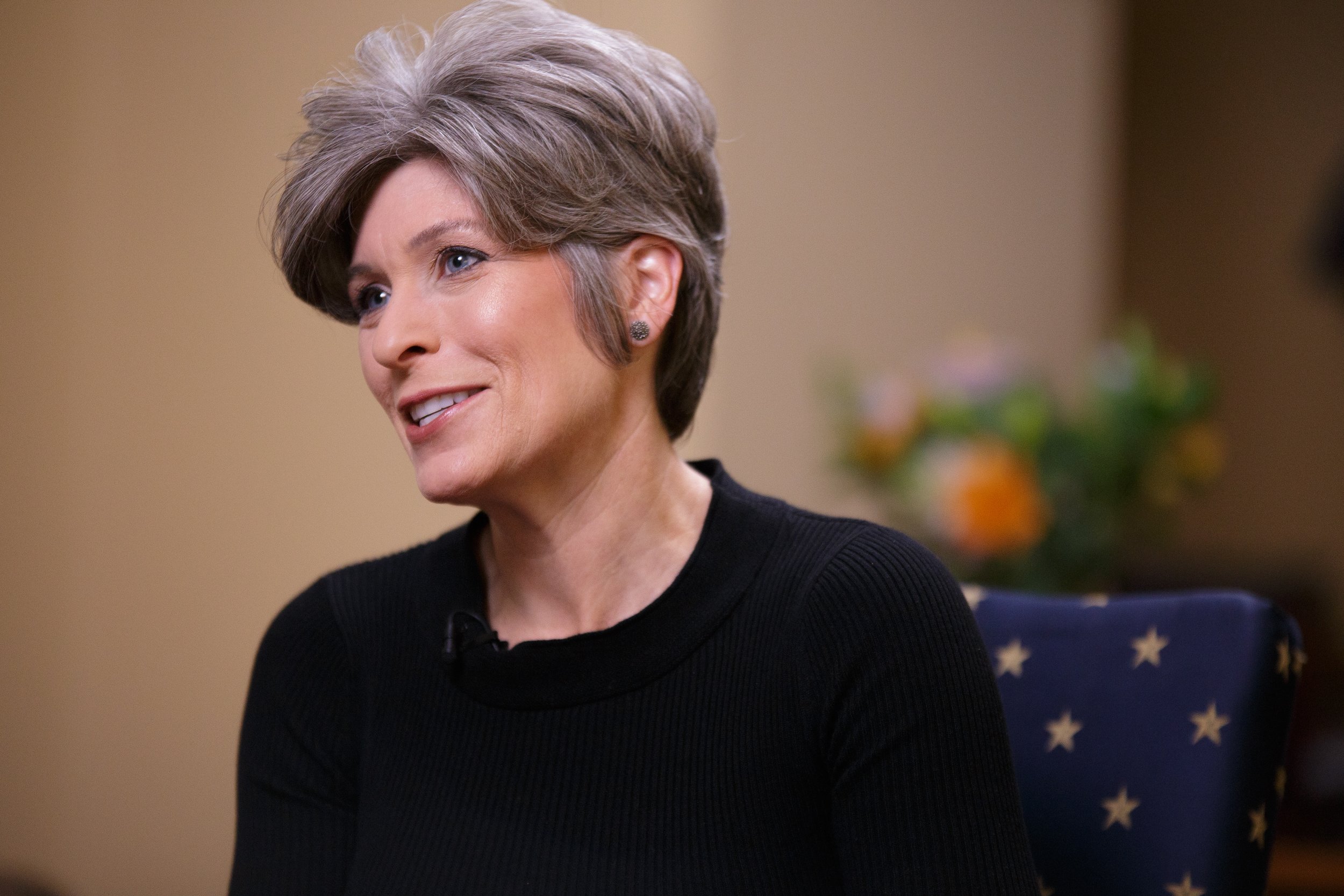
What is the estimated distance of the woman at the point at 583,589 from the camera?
3.00 ft

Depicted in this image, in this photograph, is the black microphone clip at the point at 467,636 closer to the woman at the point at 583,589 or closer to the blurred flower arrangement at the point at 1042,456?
the woman at the point at 583,589

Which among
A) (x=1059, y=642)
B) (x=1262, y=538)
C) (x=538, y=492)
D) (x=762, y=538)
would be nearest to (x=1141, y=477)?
(x=1059, y=642)

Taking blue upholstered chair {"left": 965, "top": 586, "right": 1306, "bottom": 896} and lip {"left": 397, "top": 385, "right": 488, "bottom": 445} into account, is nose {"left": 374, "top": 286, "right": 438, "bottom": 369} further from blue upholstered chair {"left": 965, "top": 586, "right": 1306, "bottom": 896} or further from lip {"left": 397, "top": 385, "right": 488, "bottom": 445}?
blue upholstered chair {"left": 965, "top": 586, "right": 1306, "bottom": 896}

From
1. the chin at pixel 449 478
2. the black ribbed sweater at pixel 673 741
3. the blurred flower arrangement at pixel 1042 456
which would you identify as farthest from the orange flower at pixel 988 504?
the chin at pixel 449 478

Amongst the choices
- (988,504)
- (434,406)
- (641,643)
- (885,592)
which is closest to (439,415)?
(434,406)

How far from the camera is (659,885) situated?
0.92 m

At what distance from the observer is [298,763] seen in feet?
3.64

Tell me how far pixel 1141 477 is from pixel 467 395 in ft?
4.45

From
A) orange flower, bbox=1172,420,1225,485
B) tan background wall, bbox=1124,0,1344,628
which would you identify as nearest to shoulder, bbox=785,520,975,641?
orange flower, bbox=1172,420,1225,485

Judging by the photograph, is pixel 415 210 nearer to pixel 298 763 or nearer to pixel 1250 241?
pixel 298 763

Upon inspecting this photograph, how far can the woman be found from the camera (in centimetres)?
92

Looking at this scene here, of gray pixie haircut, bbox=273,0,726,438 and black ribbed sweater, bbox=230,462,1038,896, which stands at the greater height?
gray pixie haircut, bbox=273,0,726,438

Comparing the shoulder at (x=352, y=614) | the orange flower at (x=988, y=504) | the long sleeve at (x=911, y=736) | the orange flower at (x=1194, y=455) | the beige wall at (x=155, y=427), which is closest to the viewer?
the long sleeve at (x=911, y=736)

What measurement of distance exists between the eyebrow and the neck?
19 centimetres
